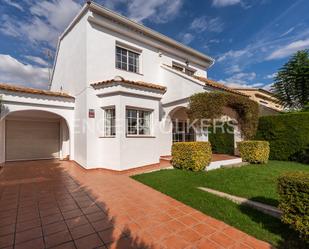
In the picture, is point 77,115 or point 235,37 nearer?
point 77,115

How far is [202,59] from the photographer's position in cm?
1833

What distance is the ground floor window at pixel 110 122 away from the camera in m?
10.7

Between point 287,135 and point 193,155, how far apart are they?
27.3ft

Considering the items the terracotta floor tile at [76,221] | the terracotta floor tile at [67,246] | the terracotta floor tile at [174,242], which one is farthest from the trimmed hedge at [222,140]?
the terracotta floor tile at [67,246]

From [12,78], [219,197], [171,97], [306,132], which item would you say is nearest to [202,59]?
[171,97]

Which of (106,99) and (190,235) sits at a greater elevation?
(106,99)

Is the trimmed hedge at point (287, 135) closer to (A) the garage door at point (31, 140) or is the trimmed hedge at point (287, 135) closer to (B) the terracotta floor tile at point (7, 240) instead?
(B) the terracotta floor tile at point (7, 240)

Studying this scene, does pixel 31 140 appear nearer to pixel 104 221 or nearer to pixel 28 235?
pixel 28 235

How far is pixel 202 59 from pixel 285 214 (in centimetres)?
1696

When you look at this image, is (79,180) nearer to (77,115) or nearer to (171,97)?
(77,115)

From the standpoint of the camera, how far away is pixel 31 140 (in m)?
15.2

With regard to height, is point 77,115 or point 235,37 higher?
point 235,37

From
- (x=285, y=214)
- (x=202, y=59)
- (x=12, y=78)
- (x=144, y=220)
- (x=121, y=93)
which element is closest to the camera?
(x=285, y=214)

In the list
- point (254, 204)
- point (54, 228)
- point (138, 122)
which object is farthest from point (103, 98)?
point (254, 204)
